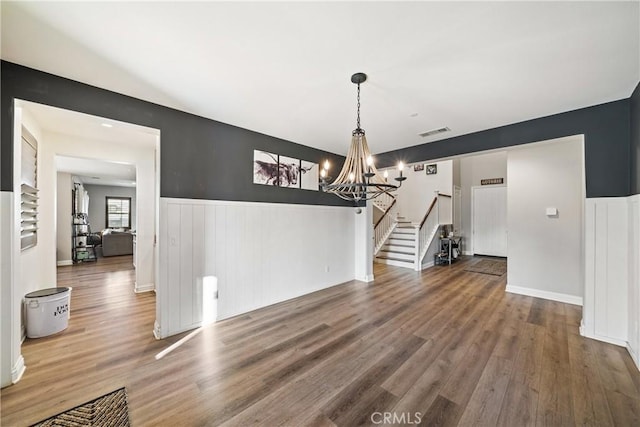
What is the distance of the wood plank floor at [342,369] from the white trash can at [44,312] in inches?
7.1

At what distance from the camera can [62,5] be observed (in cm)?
154

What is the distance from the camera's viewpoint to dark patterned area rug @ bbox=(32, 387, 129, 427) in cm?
170

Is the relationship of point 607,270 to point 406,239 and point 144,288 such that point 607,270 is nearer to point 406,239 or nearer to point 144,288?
point 406,239

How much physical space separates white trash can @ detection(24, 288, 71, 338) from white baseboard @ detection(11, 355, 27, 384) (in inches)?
29.6

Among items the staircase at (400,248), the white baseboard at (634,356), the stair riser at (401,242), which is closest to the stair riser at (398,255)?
the staircase at (400,248)

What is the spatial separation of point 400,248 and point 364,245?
2.48m

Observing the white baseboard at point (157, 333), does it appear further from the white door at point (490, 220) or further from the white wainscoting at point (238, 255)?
the white door at point (490, 220)

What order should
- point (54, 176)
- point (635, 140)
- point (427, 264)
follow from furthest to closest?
1. point (427, 264)
2. point (54, 176)
3. point (635, 140)

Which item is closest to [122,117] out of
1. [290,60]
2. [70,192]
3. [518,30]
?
[290,60]

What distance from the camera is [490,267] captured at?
669 cm

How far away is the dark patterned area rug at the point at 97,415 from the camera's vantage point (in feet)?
5.58

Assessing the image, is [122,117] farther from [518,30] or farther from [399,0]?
[518,30]

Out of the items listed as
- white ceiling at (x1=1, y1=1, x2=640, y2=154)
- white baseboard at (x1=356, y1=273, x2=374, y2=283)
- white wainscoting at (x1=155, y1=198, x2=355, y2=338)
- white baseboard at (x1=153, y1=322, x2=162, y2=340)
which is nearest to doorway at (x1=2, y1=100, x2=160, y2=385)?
white wainscoting at (x1=155, y1=198, x2=355, y2=338)

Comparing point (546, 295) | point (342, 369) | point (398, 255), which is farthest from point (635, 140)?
point (398, 255)
